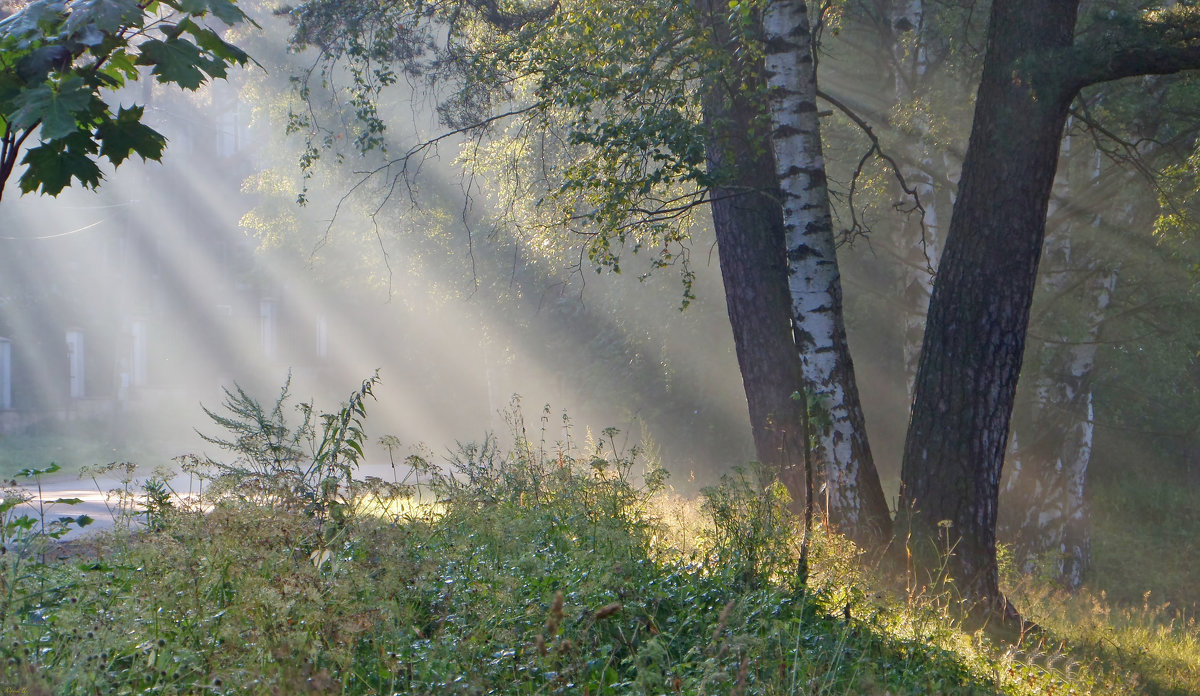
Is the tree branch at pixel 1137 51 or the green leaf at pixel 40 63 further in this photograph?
the tree branch at pixel 1137 51

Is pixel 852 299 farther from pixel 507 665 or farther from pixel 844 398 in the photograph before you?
pixel 507 665

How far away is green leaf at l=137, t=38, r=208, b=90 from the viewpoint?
10.8 ft

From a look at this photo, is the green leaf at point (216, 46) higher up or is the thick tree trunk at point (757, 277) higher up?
the thick tree trunk at point (757, 277)

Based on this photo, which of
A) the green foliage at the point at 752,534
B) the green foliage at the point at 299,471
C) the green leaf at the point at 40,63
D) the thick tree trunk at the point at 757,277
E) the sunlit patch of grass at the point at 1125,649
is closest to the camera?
the green leaf at the point at 40,63

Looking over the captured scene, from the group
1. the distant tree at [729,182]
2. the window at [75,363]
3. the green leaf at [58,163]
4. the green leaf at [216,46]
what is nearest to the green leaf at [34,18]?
the green leaf at [58,163]

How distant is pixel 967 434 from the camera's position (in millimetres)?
6168

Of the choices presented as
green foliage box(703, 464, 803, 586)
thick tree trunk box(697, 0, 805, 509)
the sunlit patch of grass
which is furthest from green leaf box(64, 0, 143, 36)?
the sunlit patch of grass

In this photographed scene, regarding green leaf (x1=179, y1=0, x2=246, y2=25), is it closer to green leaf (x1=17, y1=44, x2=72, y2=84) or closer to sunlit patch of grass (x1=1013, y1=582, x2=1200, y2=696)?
green leaf (x1=17, y1=44, x2=72, y2=84)

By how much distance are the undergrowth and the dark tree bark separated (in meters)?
0.93

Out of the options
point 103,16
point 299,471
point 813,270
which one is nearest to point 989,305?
point 813,270

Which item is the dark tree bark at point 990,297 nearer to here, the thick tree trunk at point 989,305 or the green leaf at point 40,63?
the thick tree trunk at point 989,305

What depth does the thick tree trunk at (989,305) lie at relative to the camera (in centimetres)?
613

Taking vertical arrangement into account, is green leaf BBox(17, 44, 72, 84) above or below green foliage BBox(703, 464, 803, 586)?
above

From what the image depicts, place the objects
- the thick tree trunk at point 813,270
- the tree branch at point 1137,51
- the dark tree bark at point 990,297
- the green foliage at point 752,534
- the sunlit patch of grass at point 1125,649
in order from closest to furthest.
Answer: the green foliage at point 752,534
the sunlit patch of grass at point 1125,649
the tree branch at point 1137,51
the dark tree bark at point 990,297
the thick tree trunk at point 813,270
